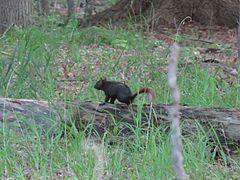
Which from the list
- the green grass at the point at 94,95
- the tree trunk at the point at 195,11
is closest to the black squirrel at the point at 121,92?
the green grass at the point at 94,95

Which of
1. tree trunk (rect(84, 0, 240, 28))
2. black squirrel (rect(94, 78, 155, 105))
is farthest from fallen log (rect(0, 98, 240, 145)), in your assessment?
tree trunk (rect(84, 0, 240, 28))

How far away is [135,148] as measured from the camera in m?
3.75

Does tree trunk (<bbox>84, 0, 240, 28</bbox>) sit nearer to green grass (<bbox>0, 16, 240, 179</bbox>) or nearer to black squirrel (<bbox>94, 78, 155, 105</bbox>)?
green grass (<bbox>0, 16, 240, 179</bbox>)

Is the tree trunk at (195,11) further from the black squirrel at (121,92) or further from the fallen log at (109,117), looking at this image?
the fallen log at (109,117)

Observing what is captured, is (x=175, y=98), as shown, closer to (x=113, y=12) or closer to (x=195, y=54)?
(x=195, y=54)

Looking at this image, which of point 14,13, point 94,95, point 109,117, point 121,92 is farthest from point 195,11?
point 109,117

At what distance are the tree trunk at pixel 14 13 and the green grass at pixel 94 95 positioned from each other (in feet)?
3.49

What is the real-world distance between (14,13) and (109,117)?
5940 millimetres

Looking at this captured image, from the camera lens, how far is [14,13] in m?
9.70

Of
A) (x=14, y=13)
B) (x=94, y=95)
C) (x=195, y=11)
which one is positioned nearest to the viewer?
(x=94, y=95)

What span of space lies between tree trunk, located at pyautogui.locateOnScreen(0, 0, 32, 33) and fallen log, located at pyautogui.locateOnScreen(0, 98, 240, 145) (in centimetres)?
563

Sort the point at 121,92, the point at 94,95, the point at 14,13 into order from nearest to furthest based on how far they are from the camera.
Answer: the point at 121,92 < the point at 94,95 < the point at 14,13

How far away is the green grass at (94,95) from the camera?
340 cm

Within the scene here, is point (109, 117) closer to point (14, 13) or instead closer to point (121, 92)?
point (121, 92)
